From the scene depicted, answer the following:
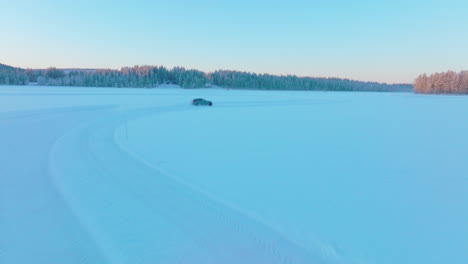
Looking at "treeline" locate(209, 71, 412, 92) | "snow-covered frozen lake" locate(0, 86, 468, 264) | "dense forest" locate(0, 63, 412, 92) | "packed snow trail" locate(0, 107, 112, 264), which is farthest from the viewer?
"treeline" locate(209, 71, 412, 92)

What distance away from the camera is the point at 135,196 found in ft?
14.8

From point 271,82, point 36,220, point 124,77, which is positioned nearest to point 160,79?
point 124,77

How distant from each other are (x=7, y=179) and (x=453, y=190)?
8945 millimetres

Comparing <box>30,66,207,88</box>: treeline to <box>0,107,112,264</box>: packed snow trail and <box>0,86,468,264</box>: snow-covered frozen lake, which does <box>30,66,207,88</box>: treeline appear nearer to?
<box>0,107,112,264</box>: packed snow trail

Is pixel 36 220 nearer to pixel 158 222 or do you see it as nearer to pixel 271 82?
pixel 158 222

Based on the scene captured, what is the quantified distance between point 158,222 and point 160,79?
9011 centimetres

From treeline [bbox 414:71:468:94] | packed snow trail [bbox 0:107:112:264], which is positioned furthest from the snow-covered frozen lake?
treeline [bbox 414:71:468:94]

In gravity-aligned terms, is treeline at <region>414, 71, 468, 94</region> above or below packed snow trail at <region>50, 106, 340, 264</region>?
above

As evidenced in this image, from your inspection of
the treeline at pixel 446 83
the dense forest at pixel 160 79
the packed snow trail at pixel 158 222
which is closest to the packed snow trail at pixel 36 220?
the packed snow trail at pixel 158 222

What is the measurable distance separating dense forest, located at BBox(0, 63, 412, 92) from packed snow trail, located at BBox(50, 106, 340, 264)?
7235 centimetres

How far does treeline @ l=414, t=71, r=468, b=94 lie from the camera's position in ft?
245

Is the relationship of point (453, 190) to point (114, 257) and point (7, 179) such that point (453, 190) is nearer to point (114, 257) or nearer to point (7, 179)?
point (114, 257)

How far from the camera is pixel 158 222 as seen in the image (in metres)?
3.72

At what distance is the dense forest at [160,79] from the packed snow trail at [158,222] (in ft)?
237
